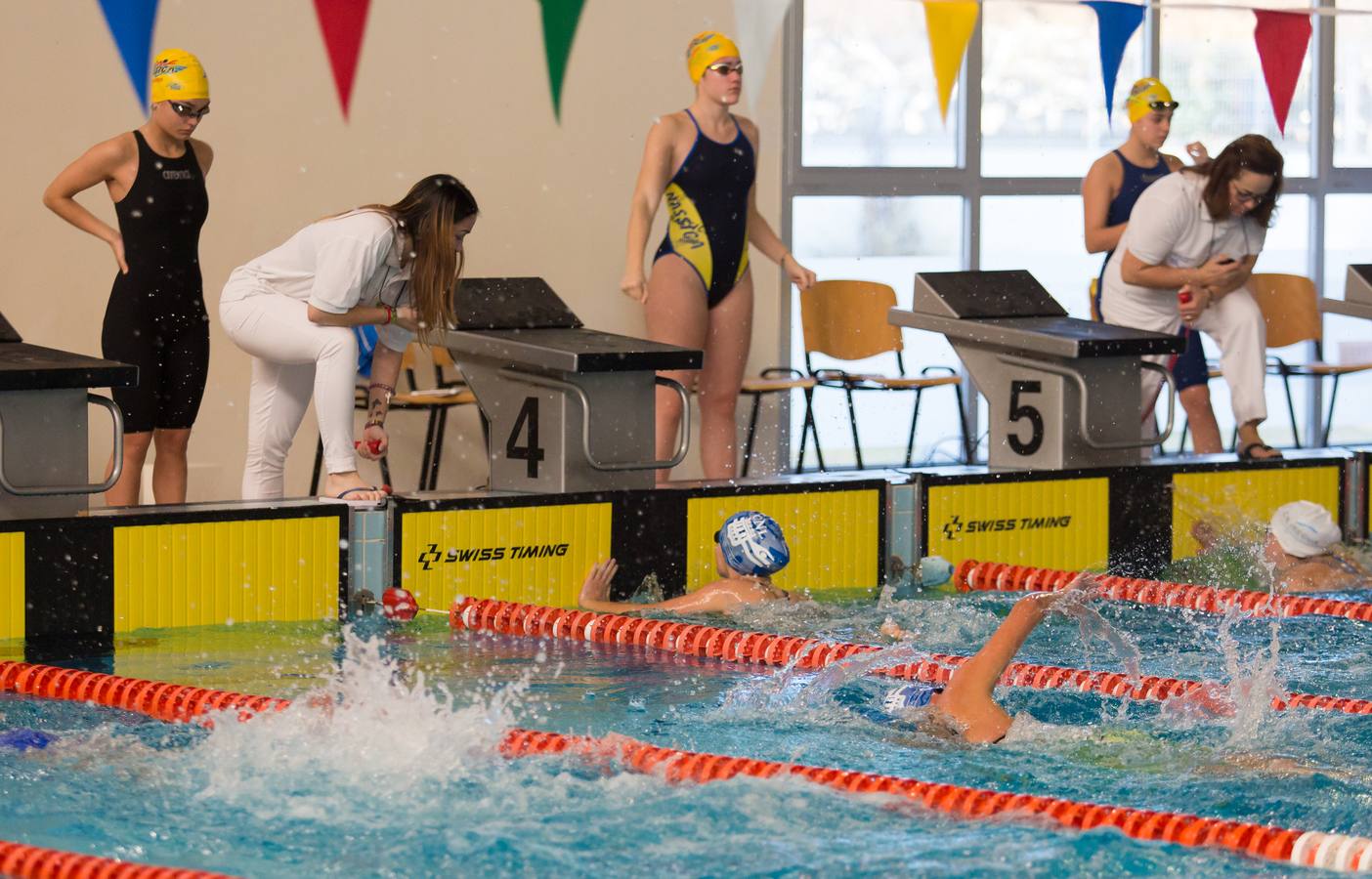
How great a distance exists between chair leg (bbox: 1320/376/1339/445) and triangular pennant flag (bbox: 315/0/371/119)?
184 inches

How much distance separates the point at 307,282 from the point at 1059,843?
3001 millimetres

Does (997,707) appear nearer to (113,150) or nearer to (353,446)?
(353,446)

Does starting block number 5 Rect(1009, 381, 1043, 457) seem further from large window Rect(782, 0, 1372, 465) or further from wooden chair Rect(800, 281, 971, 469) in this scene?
large window Rect(782, 0, 1372, 465)

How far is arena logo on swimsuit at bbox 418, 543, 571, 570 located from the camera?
17.9ft

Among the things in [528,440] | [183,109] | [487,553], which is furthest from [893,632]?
[183,109]

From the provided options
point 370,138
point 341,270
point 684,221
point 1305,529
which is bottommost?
point 1305,529

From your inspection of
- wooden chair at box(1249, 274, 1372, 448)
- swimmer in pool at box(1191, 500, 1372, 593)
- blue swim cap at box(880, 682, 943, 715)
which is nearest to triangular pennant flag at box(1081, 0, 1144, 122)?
wooden chair at box(1249, 274, 1372, 448)

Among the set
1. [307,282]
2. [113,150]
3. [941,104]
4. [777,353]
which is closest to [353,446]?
[307,282]

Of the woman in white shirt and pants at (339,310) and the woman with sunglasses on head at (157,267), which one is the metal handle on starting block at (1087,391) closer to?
the woman in white shirt and pants at (339,310)

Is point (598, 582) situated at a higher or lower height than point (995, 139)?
lower

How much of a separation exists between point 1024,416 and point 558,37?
2.80 meters

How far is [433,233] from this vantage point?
17.1 ft

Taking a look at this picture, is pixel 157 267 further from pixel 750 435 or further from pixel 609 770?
pixel 750 435

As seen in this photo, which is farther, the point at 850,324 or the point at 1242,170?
the point at 850,324
